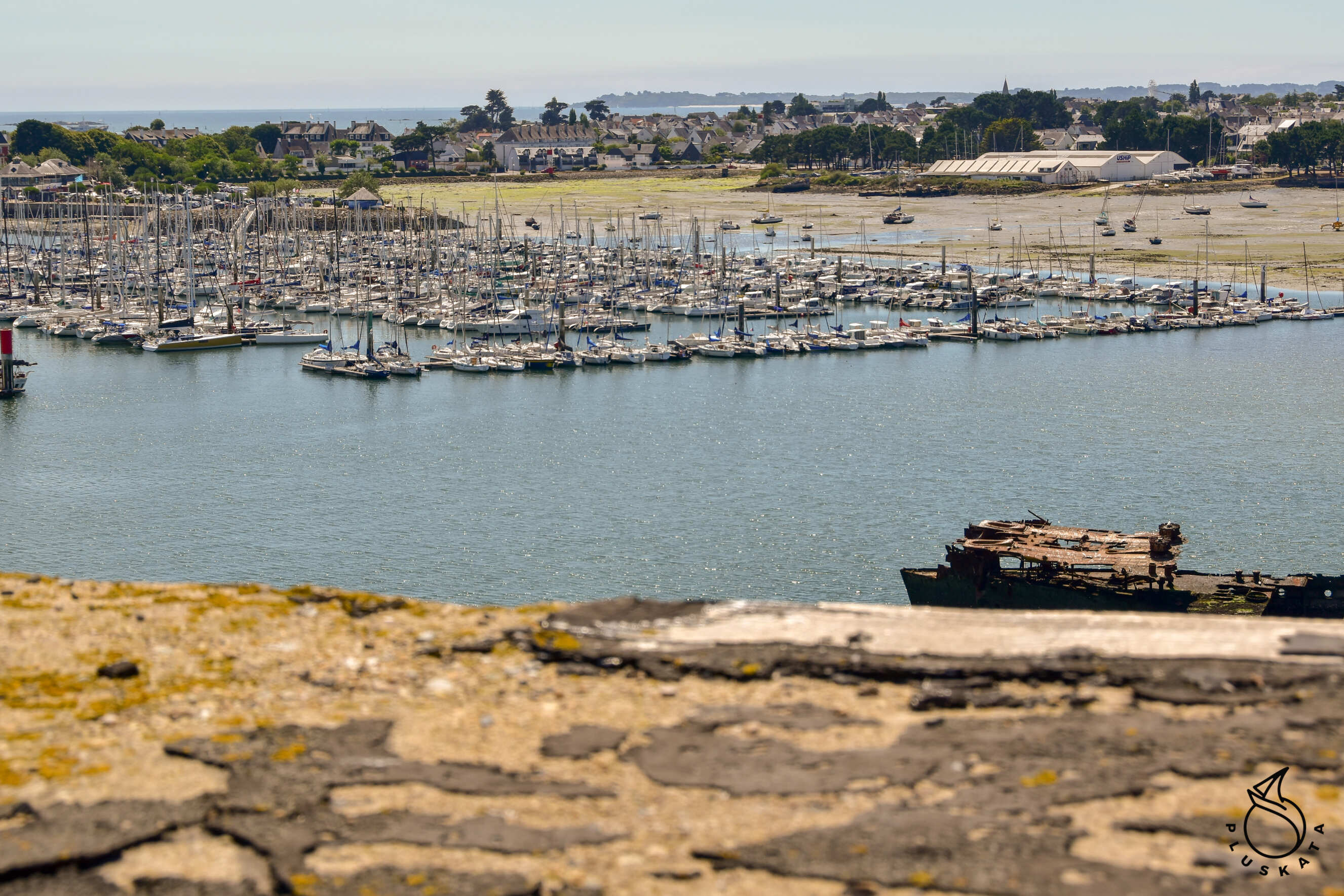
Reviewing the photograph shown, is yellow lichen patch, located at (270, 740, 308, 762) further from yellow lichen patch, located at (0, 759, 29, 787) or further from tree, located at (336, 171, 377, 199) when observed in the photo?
tree, located at (336, 171, 377, 199)

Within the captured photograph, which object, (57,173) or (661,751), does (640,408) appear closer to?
(661,751)

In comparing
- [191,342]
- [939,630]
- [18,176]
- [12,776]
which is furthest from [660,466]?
[18,176]

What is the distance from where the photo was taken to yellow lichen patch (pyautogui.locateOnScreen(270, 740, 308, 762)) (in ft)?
31.1

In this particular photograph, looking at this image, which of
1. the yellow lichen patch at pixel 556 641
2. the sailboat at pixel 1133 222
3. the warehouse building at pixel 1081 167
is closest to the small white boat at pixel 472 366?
the yellow lichen patch at pixel 556 641

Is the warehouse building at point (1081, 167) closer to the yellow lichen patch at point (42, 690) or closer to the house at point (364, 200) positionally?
the house at point (364, 200)

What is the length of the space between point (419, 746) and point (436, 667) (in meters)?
1.29

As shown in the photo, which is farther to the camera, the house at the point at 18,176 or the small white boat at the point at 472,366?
the house at the point at 18,176

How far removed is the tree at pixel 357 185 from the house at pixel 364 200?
1.79m

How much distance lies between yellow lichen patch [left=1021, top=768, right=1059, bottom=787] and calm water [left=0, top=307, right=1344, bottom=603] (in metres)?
28.9

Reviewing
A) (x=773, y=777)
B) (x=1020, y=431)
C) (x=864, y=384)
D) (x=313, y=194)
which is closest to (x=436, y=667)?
(x=773, y=777)

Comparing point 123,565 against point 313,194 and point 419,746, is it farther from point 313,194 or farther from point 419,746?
point 313,194

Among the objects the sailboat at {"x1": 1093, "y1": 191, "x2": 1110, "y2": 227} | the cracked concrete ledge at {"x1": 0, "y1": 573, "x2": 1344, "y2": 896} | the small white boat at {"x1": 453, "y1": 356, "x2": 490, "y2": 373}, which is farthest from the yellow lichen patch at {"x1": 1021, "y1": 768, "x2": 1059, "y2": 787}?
the sailboat at {"x1": 1093, "y1": 191, "x2": 1110, "y2": 227}

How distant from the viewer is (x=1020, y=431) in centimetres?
6309

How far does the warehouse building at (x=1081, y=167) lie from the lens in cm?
18475
